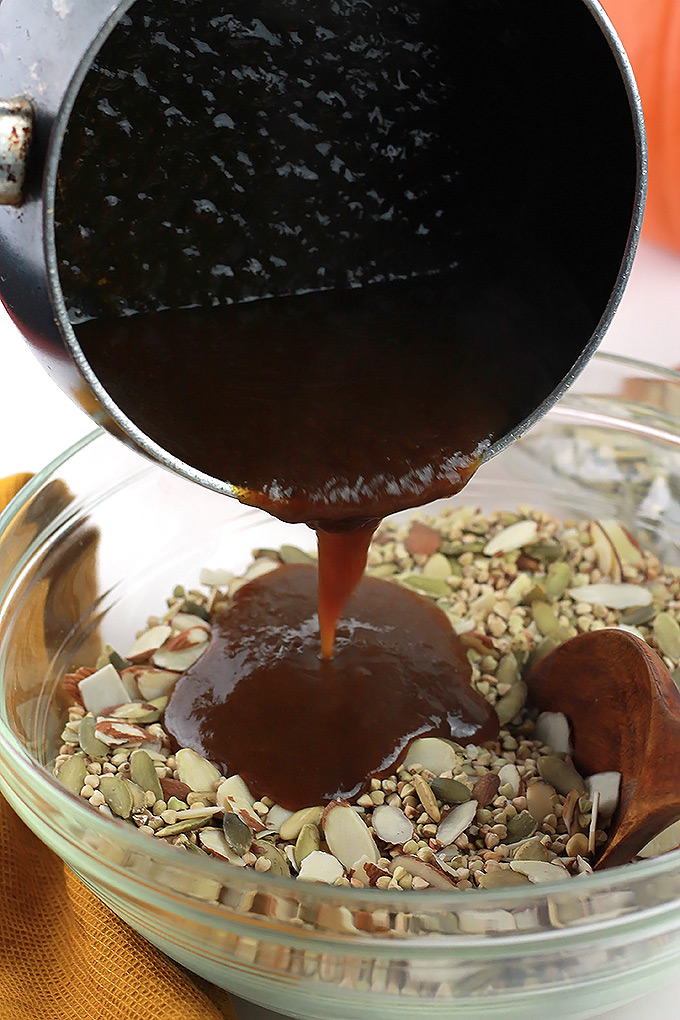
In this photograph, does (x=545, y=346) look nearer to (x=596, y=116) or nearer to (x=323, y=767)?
(x=596, y=116)

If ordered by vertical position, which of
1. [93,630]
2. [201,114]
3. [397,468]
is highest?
[201,114]

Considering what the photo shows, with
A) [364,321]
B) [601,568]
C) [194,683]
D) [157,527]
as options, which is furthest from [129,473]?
[601,568]

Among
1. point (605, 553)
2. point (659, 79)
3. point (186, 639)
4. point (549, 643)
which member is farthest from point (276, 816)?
point (659, 79)

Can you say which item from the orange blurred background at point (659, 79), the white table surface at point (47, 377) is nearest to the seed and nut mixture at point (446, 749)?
the white table surface at point (47, 377)

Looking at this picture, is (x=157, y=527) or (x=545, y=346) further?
(x=157, y=527)

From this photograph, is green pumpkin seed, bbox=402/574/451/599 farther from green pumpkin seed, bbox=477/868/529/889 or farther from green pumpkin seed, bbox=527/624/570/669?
green pumpkin seed, bbox=477/868/529/889

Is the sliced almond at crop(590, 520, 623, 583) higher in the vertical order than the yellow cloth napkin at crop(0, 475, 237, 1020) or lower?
higher

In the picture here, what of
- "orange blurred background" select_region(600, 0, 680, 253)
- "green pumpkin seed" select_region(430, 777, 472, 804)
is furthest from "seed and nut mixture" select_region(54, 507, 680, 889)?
"orange blurred background" select_region(600, 0, 680, 253)
